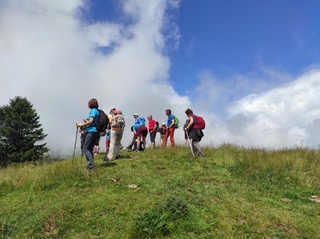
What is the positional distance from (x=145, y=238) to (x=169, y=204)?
95cm

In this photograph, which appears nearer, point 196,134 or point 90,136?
point 90,136

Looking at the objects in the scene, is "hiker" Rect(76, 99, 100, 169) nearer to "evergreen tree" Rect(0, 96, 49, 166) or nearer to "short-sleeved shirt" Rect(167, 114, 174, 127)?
"short-sleeved shirt" Rect(167, 114, 174, 127)

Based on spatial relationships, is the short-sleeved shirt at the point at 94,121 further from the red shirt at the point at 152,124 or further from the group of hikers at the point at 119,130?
→ the red shirt at the point at 152,124

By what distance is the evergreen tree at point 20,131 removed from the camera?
40.7m

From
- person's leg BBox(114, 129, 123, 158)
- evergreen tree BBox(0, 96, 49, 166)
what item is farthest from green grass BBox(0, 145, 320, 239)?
evergreen tree BBox(0, 96, 49, 166)

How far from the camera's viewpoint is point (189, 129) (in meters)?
12.9

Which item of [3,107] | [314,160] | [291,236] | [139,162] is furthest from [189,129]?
[3,107]

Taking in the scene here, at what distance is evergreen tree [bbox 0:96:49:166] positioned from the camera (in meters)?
40.7

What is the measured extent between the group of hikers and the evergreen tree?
→ 2668 cm

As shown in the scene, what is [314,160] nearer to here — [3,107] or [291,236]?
[291,236]

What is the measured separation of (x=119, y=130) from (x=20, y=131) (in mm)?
35102

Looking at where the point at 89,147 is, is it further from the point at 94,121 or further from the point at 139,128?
the point at 139,128

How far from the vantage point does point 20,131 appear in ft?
142

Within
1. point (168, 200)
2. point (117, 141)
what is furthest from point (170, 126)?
point (168, 200)
